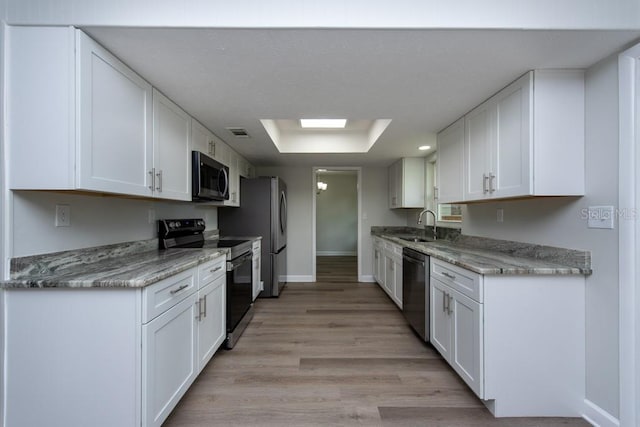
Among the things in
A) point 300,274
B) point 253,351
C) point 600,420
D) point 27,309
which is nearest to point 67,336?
point 27,309

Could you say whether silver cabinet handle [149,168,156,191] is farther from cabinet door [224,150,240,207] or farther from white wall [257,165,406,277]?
white wall [257,165,406,277]

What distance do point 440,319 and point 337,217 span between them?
6218 millimetres

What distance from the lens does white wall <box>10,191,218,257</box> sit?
138cm

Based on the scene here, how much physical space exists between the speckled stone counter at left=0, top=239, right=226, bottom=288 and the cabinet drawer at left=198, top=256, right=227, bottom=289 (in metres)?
0.07

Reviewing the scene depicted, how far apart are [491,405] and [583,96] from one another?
6.44 ft

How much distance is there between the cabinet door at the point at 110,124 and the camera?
1.35m

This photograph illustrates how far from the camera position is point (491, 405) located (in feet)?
5.53

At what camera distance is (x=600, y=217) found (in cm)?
158

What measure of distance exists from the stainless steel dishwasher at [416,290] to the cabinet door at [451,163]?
2.16 feet

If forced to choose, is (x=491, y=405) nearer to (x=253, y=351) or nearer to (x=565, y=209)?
(x=565, y=209)

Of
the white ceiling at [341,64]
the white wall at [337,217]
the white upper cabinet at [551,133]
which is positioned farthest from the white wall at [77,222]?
the white wall at [337,217]

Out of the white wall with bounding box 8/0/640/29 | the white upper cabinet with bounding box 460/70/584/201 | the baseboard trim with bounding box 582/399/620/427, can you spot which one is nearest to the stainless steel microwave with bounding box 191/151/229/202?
the white wall with bounding box 8/0/640/29

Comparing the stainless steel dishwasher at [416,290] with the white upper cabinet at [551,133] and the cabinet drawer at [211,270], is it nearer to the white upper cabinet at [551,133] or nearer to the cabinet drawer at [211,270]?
the white upper cabinet at [551,133]

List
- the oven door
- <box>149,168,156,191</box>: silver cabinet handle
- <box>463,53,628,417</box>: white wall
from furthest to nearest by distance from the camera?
the oven door < <box>149,168,156,191</box>: silver cabinet handle < <box>463,53,628,417</box>: white wall
